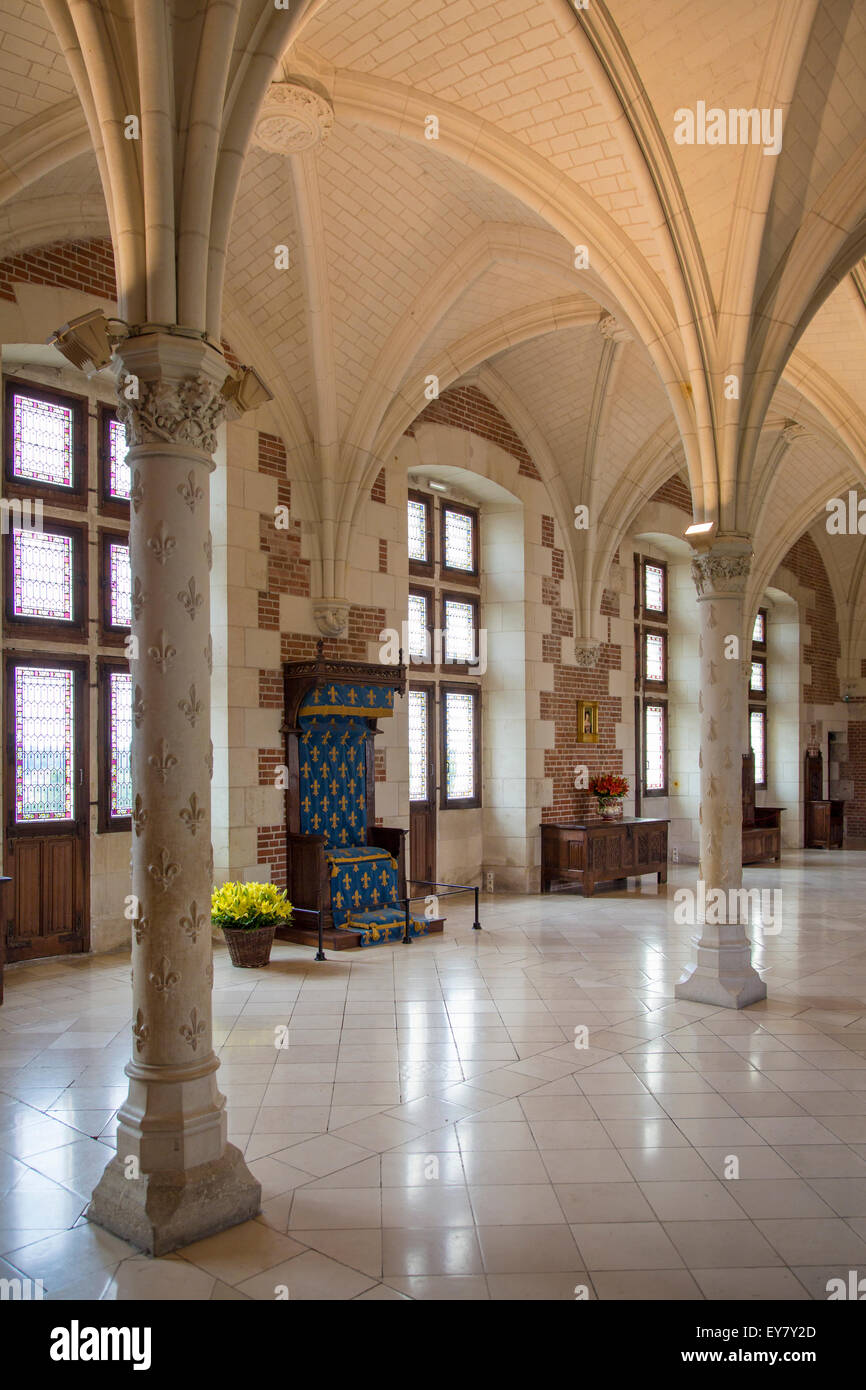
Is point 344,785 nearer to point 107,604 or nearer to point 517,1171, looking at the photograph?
point 107,604

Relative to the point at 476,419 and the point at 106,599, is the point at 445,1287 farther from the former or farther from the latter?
the point at 476,419

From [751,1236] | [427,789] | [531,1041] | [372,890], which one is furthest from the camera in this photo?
[427,789]

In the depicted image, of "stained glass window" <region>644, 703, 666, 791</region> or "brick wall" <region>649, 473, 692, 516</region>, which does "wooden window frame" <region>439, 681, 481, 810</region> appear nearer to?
"stained glass window" <region>644, 703, 666, 791</region>

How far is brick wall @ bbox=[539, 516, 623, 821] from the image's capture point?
12383 mm

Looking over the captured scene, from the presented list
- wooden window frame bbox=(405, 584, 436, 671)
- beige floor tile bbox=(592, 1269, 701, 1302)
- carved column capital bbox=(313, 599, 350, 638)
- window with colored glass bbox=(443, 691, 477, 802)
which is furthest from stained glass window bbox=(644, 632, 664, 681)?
beige floor tile bbox=(592, 1269, 701, 1302)

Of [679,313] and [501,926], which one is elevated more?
[679,313]

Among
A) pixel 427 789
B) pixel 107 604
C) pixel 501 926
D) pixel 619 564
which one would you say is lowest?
pixel 501 926

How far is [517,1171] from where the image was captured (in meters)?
4.00

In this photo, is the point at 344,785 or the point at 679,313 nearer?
the point at 679,313

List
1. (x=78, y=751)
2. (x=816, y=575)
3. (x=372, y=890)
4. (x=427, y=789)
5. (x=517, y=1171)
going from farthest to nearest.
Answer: (x=816, y=575) → (x=427, y=789) → (x=372, y=890) → (x=78, y=751) → (x=517, y=1171)

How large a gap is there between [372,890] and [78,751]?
2860 millimetres

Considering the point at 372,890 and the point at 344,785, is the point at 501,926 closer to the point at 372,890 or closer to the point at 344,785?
the point at 372,890

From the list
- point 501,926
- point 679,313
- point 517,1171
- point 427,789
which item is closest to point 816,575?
point 427,789

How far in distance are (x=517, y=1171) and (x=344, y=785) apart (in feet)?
18.8
